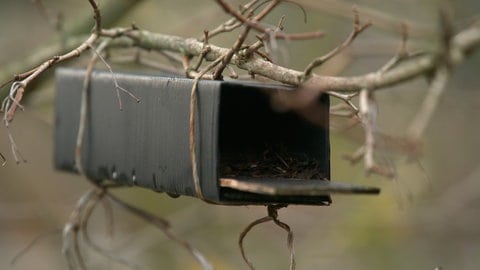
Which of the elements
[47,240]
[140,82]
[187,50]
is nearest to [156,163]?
[140,82]

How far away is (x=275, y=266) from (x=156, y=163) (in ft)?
12.7

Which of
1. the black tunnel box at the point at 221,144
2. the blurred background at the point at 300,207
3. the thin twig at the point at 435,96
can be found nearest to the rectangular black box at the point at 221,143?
the black tunnel box at the point at 221,144

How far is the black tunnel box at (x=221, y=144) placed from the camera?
93.2 inches

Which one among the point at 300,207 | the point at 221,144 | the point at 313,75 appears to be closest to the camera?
the point at 313,75

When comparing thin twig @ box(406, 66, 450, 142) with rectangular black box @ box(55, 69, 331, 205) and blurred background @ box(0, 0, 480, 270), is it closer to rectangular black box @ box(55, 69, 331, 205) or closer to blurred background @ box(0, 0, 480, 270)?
rectangular black box @ box(55, 69, 331, 205)

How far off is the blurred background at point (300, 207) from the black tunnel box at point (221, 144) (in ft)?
7.10

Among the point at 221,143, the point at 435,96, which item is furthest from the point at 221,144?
the point at 435,96

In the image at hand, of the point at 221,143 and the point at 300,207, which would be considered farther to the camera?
the point at 300,207

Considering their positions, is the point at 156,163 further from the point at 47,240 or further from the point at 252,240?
the point at 47,240

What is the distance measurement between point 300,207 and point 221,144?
3.76 meters

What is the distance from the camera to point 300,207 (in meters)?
6.20

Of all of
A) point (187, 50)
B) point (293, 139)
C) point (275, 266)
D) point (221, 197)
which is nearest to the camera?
point (221, 197)

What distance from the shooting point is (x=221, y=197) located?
7.76 feet

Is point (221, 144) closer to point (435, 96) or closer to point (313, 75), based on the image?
point (313, 75)
